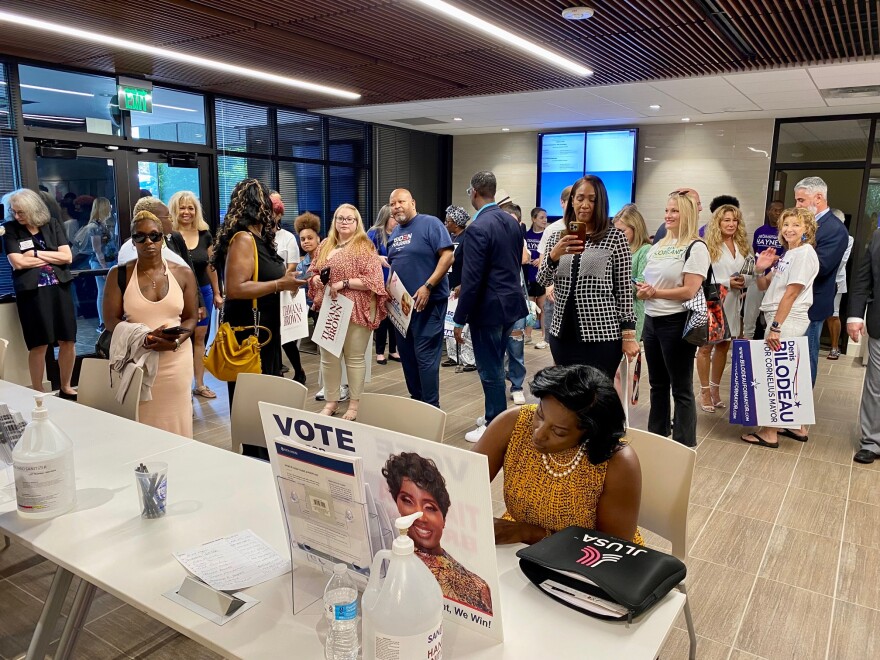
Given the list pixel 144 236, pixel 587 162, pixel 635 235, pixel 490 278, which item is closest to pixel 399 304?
pixel 490 278

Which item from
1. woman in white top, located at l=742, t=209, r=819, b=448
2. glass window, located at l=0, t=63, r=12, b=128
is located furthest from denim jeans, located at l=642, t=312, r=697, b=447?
glass window, located at l=0, t=63, r=12, b=128

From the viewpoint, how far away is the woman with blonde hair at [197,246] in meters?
5.40

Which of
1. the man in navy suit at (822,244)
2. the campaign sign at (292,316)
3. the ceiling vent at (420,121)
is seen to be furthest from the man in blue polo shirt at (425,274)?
the ceiling vent at (420,121)

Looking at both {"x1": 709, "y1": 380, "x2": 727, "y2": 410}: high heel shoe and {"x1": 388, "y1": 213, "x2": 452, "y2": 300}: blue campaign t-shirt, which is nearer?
{"x1": 388, "y1": 213, "x2": 452, "y2": 300}: blue campaign t-shirt

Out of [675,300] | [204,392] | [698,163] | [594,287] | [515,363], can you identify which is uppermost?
[698,163]

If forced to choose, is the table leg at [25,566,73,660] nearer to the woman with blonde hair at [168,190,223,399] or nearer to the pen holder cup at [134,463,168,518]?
the pen holder cup at [134,463,168,518]

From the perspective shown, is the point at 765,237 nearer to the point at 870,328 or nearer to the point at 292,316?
the point at 870,328

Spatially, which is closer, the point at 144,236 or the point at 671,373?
the point at 144,236

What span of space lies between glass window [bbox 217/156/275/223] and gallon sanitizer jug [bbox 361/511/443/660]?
7.02 metres

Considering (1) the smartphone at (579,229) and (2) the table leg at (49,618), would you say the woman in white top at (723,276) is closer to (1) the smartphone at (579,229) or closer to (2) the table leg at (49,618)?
(1) the smartphone at (579,229)

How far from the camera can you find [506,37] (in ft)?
15.2

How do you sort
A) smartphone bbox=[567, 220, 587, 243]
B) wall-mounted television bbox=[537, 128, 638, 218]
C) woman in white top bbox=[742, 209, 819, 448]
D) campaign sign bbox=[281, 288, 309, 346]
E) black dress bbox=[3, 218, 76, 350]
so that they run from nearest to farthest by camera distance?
smartphone bbox=[567, 220, 587, 243]
campaign sign bbox=[281, 288, 309, 346]
woman in white top bbox=[742, 209, 819, 448]
black dress bbox=[3, 218, 76, 350]
wall-mounted television bbox=[537, 128, 638, 218]

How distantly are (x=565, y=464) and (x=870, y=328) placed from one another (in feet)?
11.3

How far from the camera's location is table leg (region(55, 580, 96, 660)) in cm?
181
